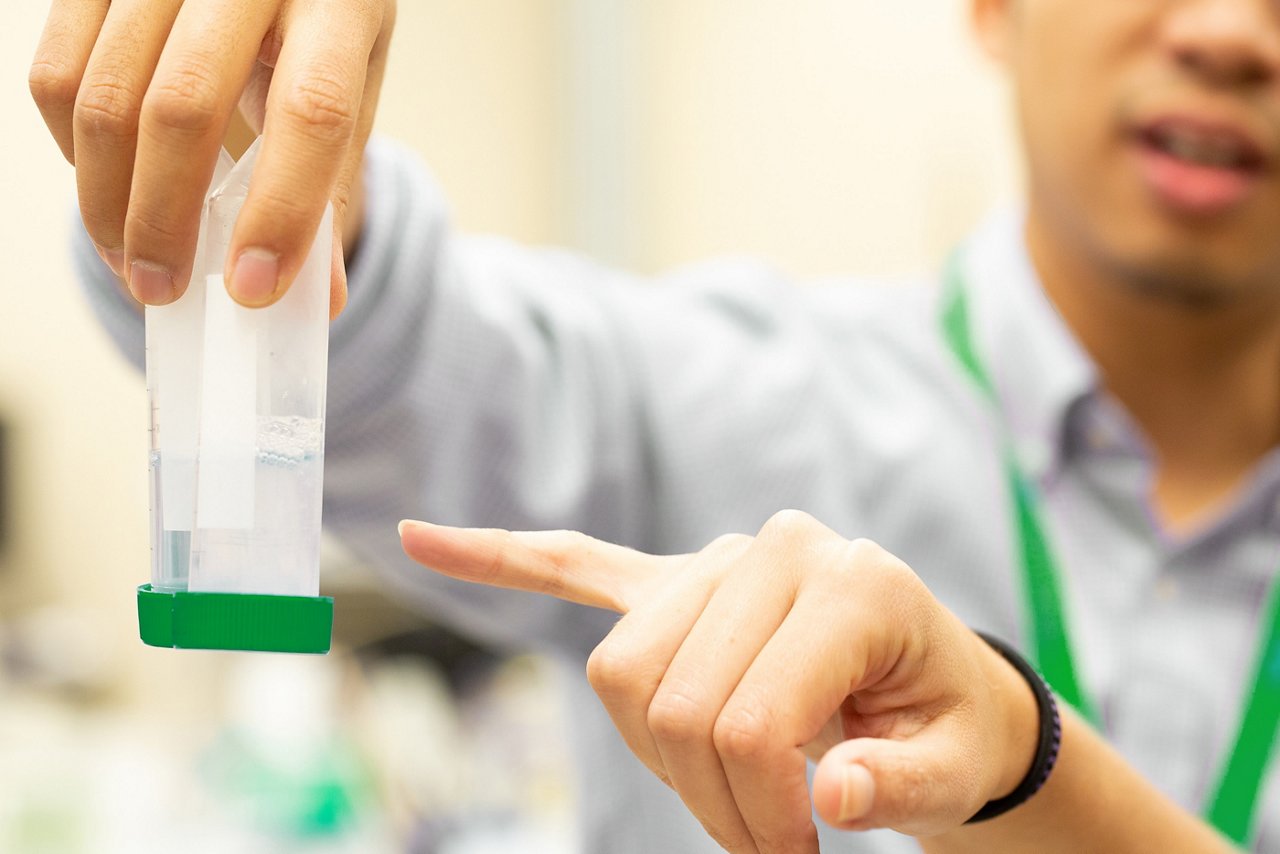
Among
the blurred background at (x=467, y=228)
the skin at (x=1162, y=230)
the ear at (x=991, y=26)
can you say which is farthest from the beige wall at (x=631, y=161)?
the skin at (x=1162, y=230)

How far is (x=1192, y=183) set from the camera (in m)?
0.82

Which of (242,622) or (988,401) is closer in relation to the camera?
(242,622)

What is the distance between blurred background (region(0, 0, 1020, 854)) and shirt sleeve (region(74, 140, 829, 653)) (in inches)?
13.1

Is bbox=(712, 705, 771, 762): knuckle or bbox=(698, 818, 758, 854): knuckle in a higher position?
bbox=(712, 705, 771, 762): knuckle

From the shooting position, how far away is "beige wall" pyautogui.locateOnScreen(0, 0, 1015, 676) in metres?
1.74

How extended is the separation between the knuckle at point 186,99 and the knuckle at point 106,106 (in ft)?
0.04

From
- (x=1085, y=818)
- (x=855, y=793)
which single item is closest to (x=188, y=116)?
(x=855, y=793)

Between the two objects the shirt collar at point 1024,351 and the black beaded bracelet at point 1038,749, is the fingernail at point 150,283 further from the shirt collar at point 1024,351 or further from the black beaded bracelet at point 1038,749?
the shirt collar at point 1024,351

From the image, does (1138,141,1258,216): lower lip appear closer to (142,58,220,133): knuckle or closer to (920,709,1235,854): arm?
(920,709,1235,854): arm

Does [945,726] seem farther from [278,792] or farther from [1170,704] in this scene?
[278,792]

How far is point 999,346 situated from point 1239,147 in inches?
8.6

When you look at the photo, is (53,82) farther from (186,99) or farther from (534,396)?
(534,396)

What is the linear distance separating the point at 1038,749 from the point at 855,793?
0.16 meters

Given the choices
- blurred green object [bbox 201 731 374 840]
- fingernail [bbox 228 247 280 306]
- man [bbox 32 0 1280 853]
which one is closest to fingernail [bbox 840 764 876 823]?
fingernail [bbox 228 247 280 306]
